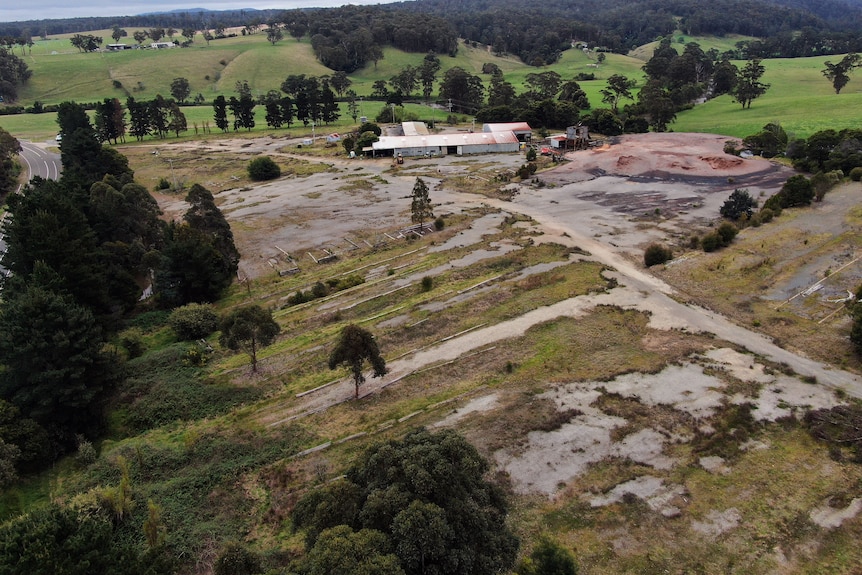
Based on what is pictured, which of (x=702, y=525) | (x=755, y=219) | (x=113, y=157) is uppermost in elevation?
(x=113, y=157)

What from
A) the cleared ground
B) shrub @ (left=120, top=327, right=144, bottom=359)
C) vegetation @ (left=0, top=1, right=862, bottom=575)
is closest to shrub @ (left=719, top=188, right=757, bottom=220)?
the cleared ground

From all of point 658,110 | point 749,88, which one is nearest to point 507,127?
point 658,110

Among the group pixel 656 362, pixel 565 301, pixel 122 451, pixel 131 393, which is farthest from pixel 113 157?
pixel 656 362

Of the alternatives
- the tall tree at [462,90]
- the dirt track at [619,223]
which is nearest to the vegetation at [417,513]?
the dirt track at [619,223]

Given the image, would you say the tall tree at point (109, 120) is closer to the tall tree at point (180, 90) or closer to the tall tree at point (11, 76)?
the tall tree at point (180, 90)

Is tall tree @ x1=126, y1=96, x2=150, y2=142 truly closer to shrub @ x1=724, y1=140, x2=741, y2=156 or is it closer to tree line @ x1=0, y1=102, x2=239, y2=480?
tree line @ x1=0, y1=102, x2=239, y2=480

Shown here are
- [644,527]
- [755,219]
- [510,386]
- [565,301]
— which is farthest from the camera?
[755,219]

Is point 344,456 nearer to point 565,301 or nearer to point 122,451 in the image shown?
point 122,451
